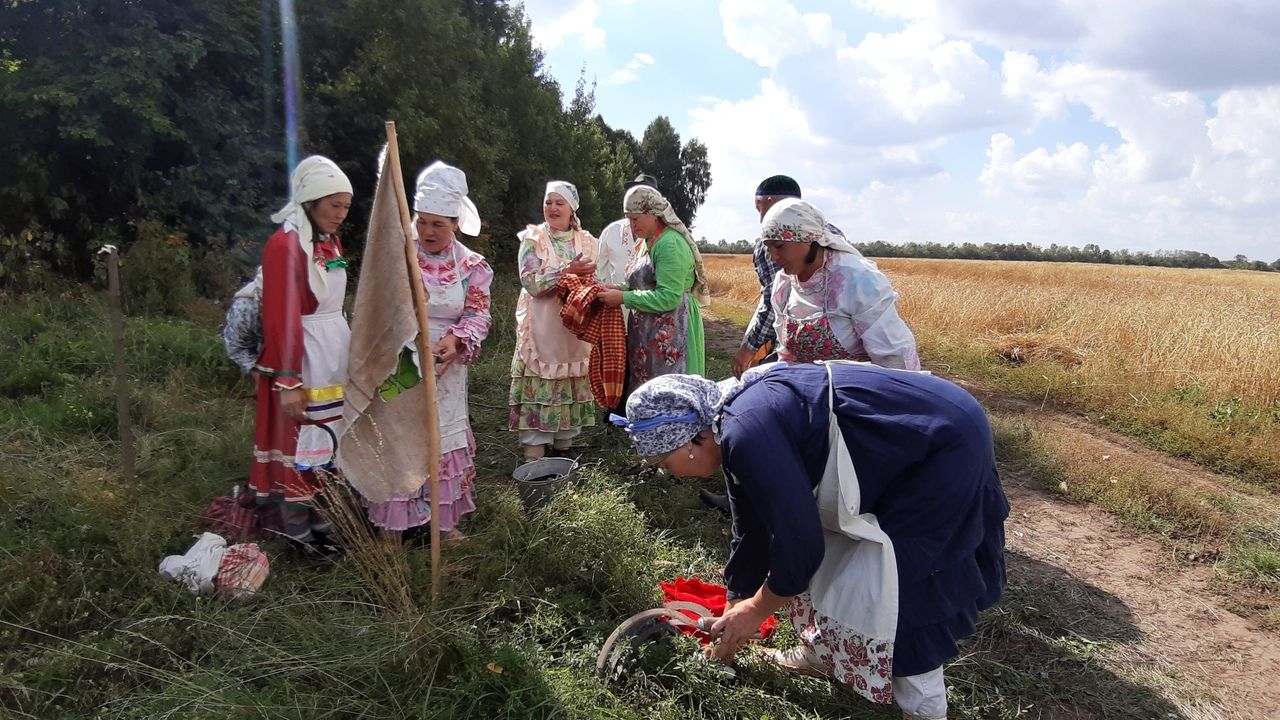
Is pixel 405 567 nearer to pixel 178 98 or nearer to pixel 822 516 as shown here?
pixel 822 516

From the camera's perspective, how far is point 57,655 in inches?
96.5

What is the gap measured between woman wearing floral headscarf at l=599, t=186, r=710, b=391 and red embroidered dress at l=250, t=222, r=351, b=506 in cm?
168

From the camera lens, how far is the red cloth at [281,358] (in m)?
2.91

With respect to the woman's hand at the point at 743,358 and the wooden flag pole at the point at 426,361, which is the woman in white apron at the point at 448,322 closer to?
the wooden flag pole at the point at 426,361

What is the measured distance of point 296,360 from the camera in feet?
9.77

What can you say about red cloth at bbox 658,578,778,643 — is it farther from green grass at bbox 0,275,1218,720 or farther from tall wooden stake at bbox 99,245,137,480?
tall wooden stake at bbox 99,245,137,480

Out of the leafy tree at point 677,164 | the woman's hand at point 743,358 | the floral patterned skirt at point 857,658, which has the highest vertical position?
the leafy tree at point 677,164

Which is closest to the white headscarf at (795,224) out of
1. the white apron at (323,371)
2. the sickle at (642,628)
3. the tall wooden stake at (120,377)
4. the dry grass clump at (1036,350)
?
the sickle at (642,628)

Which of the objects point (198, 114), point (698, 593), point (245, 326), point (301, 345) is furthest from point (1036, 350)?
point (198, 114)

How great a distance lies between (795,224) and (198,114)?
8978 mm

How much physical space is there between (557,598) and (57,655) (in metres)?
1.80

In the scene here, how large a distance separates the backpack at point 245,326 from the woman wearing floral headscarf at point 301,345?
0.19ft

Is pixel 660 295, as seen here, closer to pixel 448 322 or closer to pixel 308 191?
pixel 448 322

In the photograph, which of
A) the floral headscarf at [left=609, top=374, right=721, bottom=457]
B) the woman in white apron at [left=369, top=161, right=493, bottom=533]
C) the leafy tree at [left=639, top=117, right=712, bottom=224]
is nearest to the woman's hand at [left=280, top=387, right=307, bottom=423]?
the woman in white apron at [left=369, top=161, right=493, bottom=533]
